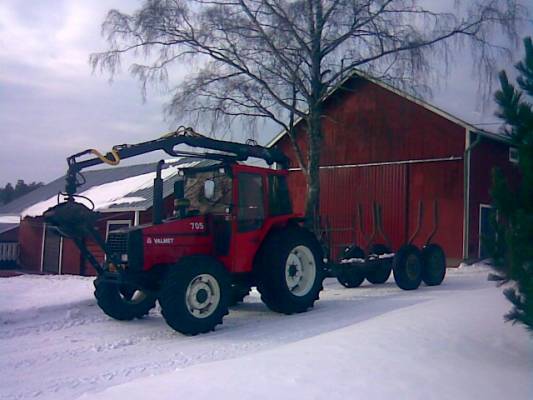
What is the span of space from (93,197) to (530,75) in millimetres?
24719

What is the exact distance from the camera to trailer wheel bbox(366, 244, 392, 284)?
52.1ft

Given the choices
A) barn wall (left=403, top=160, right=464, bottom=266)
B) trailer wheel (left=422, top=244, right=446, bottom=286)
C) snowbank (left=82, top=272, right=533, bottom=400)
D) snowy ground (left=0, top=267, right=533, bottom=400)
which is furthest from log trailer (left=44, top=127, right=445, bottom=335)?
barn wall (left=403, top=160, right=464, bottom=266)

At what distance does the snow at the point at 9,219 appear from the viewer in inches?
1383

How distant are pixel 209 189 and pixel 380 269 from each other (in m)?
6.09

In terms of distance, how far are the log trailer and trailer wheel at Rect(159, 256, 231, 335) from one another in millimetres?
15

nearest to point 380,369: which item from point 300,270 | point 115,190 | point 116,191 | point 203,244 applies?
point 203,244

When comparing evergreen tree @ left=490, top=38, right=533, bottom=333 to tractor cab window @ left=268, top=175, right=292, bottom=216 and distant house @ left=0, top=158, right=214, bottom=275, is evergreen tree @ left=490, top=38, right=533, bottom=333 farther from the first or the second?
distant house @ left=0, top=158, right=214, bottom=275

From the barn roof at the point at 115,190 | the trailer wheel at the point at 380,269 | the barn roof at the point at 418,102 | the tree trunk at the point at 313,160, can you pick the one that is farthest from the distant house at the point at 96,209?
the trailer wheel at the point at 380,269

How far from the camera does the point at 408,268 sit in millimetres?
15164

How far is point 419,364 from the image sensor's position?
268 inches

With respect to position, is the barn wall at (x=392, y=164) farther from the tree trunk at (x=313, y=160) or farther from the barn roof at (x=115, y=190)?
the barn roof at (x=115, y=190)

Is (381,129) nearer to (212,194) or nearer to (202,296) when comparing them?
(212,194)

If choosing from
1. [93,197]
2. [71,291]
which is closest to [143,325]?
[71,291]

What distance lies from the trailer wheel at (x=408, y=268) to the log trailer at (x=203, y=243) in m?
3.15
